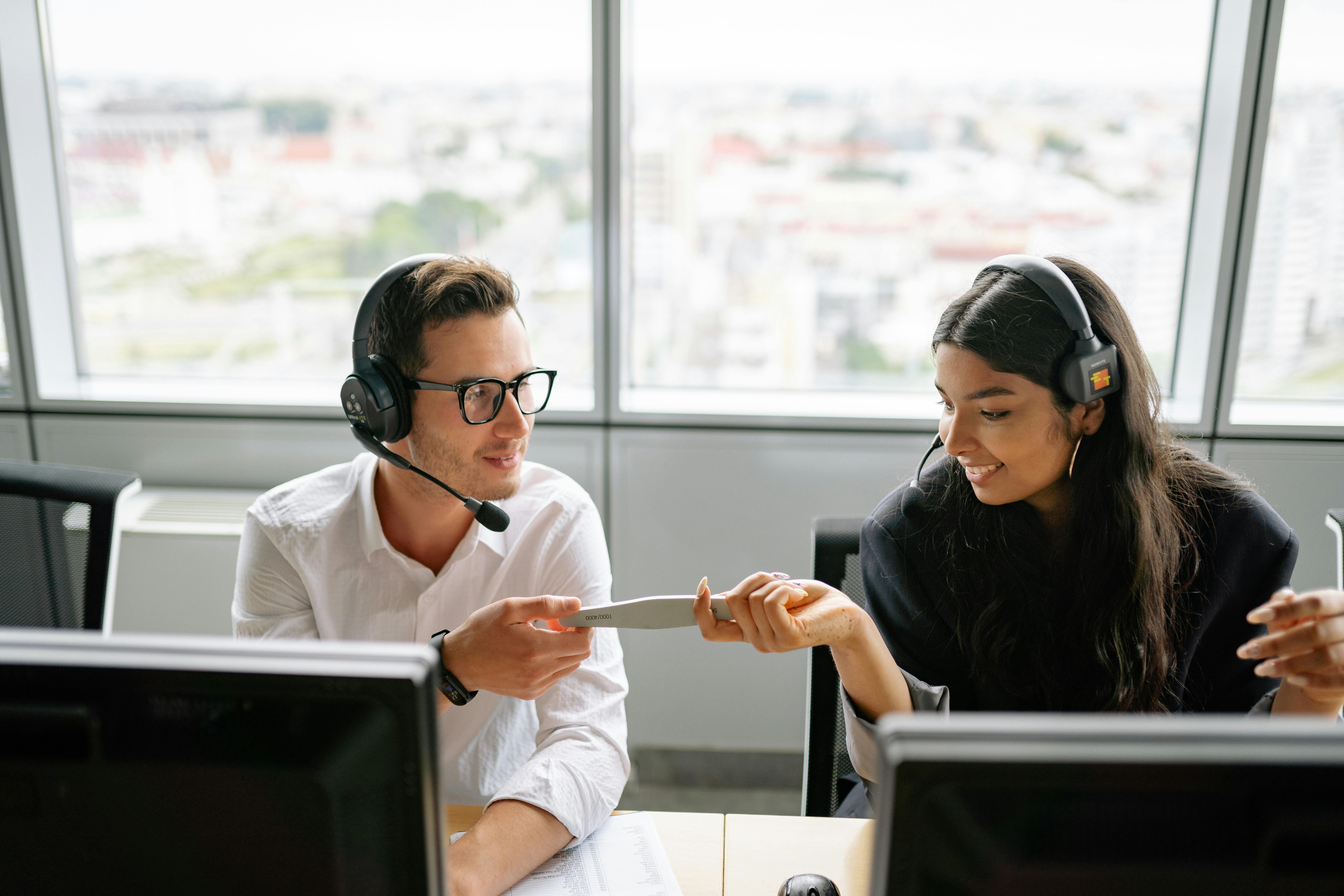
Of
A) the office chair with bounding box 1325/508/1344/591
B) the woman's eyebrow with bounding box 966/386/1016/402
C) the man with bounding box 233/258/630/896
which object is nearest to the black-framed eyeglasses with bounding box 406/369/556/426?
the man with bounding box 233/258/630/896

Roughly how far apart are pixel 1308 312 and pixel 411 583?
2.21 m

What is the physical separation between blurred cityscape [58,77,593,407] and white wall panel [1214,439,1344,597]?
1588mm

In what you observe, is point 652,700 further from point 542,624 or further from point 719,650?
point 542,624

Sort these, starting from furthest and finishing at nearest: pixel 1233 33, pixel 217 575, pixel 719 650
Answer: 1. pixel 719 650
2. pixel 217 575
3. pixel 1233 33

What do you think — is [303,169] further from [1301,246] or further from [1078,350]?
[1301,246]

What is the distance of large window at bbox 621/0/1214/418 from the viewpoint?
2.12 m

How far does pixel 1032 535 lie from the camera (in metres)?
→ 1.29

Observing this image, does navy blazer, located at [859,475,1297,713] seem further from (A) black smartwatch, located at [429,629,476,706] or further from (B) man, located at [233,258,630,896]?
(A) black smartwatch, located at [429,629,476,706]

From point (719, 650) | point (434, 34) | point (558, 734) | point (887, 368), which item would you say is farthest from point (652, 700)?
point (434, 34)

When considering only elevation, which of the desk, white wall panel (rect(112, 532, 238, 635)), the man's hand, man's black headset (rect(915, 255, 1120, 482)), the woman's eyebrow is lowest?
white wall panel (rect(112, 532, 238, 635))

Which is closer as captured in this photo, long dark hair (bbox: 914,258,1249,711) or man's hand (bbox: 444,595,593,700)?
man's hand (bbox: 444,595,593,700)

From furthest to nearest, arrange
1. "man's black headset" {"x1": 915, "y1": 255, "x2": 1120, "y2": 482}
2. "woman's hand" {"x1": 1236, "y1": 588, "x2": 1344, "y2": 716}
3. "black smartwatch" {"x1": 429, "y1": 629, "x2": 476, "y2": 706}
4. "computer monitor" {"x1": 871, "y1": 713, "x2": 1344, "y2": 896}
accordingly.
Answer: "man's black headset" {"x1": 915, "y1": 255, "x2": 1120, "y2": 482}, "black smartwatch" {"x1": 429, "y1": 629, "x2": 476, "y2": 706}, "woman's hand" {"x1": 1236, "y1": 588, "x2": 1344, "y2": 716}, "computer monitor" {"x1": 871, "y1": 713, "x2": 1344, "y2": 896}

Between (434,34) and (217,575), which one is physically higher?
(434,34)

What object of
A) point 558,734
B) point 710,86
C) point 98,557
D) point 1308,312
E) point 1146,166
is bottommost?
point 558,734
